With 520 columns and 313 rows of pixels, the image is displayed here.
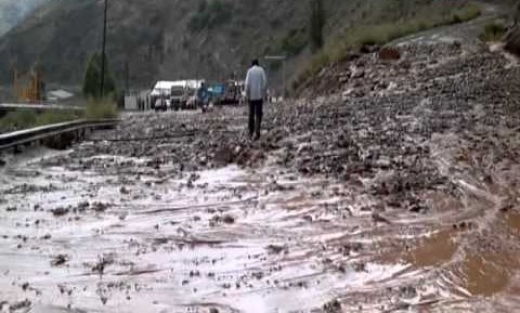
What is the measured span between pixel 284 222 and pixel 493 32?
97.3 ft

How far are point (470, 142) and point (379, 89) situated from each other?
16978 millimetres

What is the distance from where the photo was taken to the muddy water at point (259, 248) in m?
5.92

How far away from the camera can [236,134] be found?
1939 cm

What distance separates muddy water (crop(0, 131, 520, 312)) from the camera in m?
5.92

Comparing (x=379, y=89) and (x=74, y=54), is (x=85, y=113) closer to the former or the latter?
(x=379, y=89)

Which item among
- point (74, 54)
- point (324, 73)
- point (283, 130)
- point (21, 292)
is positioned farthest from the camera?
point (74, 54)

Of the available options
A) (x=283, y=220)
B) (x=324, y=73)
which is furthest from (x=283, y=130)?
(x=324, y=73)

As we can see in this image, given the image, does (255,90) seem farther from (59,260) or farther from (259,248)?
(59,260)

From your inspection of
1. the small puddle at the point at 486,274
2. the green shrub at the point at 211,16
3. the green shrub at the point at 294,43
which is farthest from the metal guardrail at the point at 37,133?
the green shrub at the point at 211,16

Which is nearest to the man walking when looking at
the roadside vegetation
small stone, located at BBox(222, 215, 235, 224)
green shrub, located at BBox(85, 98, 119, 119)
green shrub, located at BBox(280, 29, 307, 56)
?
small stone, located at BBox(222, 215, 235, 224)

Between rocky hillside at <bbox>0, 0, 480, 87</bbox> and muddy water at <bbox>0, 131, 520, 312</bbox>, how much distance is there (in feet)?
296

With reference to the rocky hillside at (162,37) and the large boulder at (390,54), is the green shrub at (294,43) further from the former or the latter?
the large boulder at (390,54)

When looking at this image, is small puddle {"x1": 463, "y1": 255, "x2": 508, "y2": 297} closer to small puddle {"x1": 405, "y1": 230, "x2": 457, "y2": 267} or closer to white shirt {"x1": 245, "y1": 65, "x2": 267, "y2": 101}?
small puddle {"x1": 405, "y1": 230, "x2": 457, "y2": 267}

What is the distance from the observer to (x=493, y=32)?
36000 mm
